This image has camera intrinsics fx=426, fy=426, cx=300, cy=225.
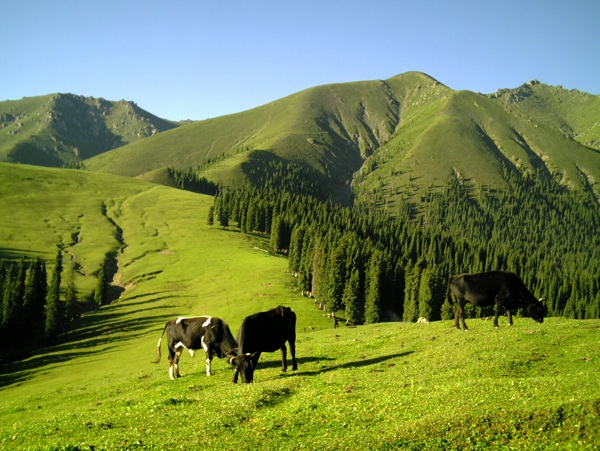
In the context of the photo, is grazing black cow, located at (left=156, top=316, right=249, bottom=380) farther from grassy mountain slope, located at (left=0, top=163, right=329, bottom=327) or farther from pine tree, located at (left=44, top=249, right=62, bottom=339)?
pine tree, located at (left=44, top=249, right=62, bottom=339)

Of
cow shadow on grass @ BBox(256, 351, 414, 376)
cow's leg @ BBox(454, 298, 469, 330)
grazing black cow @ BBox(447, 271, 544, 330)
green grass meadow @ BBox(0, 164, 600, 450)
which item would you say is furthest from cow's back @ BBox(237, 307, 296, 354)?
grazing black cow @ BBox(447, 271, 544, 330)

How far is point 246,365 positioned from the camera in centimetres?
2202

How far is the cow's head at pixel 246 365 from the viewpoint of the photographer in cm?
2178

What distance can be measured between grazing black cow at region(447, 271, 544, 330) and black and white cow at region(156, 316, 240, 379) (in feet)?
51.2

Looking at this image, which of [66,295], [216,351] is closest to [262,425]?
[216,351]

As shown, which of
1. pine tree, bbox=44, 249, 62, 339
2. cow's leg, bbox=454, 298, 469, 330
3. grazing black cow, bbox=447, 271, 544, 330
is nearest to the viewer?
grazing black cow, bbox=447, 271, 544, 330

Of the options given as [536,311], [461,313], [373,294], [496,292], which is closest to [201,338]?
[461,313]

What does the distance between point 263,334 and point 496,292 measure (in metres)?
15.7

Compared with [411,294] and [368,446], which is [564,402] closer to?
[368,446]

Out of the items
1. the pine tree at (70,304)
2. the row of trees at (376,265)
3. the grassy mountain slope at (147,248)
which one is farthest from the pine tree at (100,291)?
the row of trees at (376,265)

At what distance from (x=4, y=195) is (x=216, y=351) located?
18796 centimetres

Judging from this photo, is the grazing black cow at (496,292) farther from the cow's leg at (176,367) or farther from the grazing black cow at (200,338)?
the cow's leg at (176,367)

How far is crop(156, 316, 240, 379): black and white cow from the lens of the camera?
26.0m

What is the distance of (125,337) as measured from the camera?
74.0m
